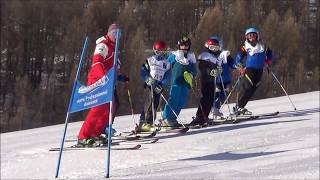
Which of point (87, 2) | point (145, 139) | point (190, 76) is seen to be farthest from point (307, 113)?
point (87, 2)

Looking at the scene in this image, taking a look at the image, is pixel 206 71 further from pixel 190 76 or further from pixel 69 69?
pixel 69 69

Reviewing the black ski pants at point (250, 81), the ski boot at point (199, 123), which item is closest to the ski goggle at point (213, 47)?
the black ski pants at point (250, 81)

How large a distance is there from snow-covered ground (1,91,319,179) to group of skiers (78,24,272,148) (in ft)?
1.41

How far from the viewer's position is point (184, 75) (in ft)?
33.3

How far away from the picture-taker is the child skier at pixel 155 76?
999 centimetres

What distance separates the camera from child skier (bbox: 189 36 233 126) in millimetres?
10570

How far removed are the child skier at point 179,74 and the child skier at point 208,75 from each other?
1.04 feet

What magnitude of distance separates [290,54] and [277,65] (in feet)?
6.13

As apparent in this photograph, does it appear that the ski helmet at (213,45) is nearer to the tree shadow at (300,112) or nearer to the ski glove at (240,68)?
the ski glove at (240,68)

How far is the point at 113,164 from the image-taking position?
777cm

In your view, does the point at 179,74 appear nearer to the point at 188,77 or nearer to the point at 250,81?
the point at 188,77

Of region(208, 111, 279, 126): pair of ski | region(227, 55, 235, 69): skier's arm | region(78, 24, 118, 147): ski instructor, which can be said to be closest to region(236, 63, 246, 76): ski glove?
region(227, 55, 235, 69): skier's arm

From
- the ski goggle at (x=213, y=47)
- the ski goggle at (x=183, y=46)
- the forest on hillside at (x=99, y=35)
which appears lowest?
the forest on hillside at (x=99, y=35)

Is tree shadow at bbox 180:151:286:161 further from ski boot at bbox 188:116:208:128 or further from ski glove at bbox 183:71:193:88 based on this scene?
ski boot at bbox 188:116:208:128
